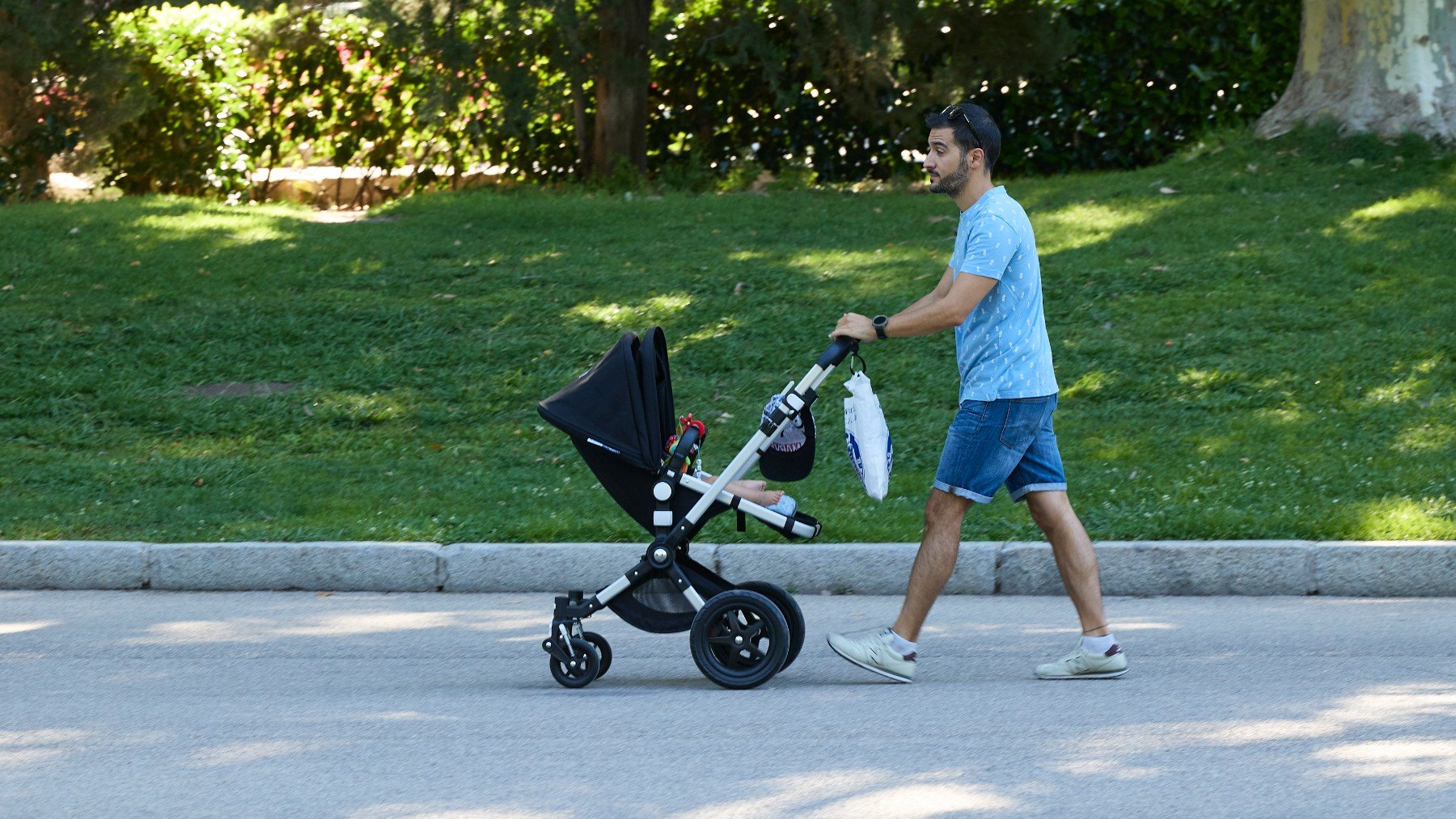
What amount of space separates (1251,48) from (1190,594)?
990 centimetres

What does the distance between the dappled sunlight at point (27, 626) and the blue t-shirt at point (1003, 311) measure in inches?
148

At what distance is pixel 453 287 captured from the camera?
435 inches

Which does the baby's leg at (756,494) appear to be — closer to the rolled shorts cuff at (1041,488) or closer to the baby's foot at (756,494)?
the baby's foot at (756,494)

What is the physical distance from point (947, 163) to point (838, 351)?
736 mm

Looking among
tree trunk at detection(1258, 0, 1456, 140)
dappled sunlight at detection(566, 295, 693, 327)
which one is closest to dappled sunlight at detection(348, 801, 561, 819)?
dappled sunlight at detection(566, 295, 693, 327)

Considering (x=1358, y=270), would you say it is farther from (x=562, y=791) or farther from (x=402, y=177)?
(x=402, y=177)

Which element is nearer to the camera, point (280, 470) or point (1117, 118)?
point (280, 470)

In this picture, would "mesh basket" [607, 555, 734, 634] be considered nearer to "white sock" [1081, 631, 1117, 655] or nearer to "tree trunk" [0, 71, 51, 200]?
"white sock" [1081, 631, 1117, 655]

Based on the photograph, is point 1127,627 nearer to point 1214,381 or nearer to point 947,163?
point 947,163

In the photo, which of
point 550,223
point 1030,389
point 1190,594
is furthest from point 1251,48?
point 1030,389

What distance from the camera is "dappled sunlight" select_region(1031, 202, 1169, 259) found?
38.0 ft

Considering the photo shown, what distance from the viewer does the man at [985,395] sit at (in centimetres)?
488

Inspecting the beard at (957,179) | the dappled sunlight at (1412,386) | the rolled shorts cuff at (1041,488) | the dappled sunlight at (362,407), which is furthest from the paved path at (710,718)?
the dappled sunlight at (362,407)

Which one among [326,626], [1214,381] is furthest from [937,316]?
[1214,381]
